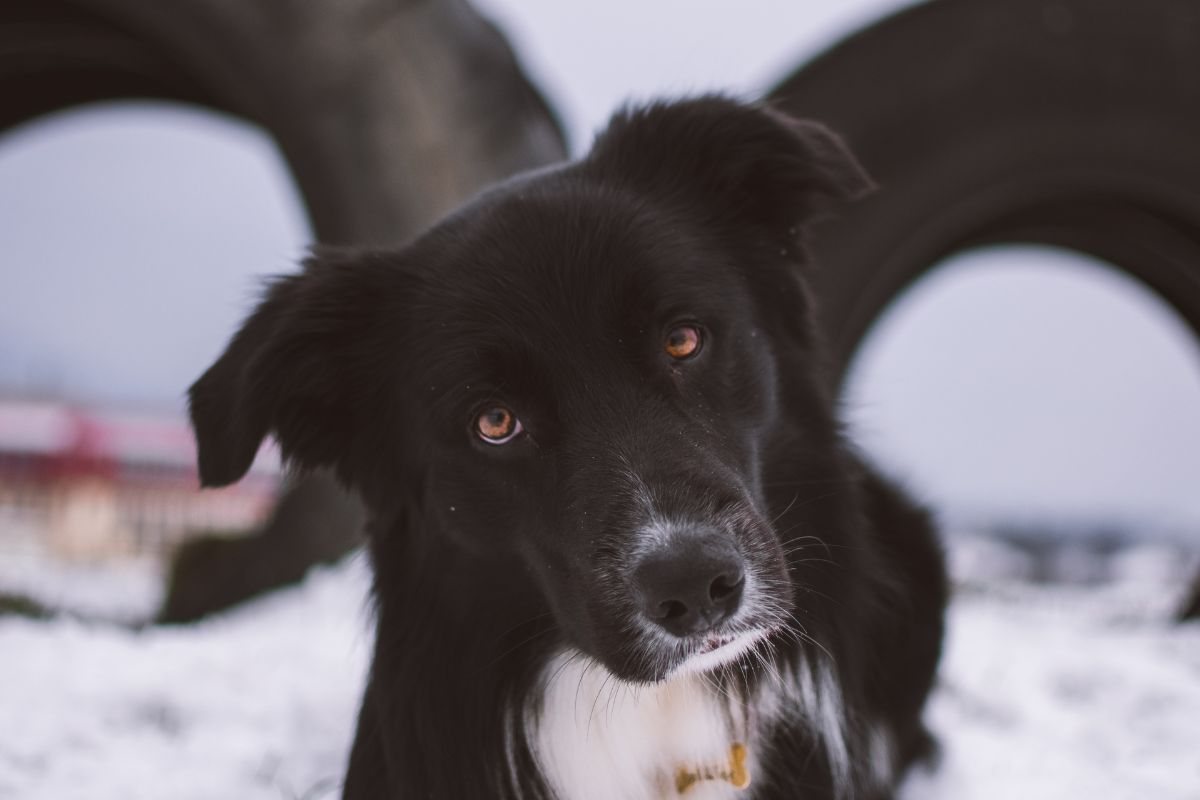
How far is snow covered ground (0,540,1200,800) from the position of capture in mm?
2559

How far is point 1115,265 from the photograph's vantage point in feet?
16.6

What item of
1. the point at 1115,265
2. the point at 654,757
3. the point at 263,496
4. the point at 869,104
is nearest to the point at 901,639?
the point at 654,757

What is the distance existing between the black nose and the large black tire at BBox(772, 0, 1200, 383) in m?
2.47

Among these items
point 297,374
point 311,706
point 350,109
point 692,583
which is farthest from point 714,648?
point 350,109

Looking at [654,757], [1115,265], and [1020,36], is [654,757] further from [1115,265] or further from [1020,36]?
[1115,265]

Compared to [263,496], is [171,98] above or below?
above

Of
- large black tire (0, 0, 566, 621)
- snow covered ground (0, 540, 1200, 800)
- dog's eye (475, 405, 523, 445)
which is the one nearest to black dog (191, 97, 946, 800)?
dog's eye (475, 405, 523, 445)

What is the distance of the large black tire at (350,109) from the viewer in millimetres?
4219

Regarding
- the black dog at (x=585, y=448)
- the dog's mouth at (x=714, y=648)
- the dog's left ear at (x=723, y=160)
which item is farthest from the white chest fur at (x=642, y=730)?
the dog's left ear at (x=723, y=160)

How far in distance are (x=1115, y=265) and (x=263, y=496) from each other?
492 cm

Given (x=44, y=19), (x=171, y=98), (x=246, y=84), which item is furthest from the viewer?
(x=171, y=98)

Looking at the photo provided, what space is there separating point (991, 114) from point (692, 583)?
10.4 ft

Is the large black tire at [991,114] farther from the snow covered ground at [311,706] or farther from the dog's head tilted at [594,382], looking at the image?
the dog's head tilted at [594,382]

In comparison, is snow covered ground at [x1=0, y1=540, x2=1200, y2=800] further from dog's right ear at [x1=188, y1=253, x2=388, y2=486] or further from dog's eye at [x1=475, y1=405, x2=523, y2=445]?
dog's eye at [x1=475, y1=405, x2=523, y2=445]
